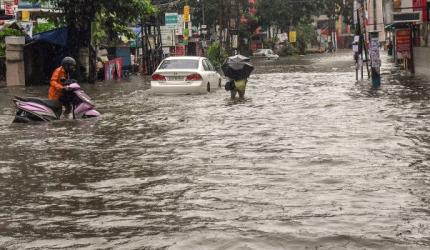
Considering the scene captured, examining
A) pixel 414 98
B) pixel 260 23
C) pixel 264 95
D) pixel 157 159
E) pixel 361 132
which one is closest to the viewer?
pixel 157 159

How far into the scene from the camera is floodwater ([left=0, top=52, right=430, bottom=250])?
229 inches

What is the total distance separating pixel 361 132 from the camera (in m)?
12.1

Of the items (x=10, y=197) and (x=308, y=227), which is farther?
(x=10, y=197)

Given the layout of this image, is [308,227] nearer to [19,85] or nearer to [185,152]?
[185,152]

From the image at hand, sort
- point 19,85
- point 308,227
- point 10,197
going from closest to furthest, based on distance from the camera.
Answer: point 308,227 → point 10,197 → point 19,85

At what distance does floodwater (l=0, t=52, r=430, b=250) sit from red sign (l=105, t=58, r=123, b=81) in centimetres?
2208

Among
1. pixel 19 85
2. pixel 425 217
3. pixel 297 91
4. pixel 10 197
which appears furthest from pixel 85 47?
pixel 425 217

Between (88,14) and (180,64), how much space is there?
12.0 m

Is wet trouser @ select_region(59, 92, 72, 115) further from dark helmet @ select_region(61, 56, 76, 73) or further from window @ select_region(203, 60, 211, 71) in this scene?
window @ select_region(203, 60, 211, 71)

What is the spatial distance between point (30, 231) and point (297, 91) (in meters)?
17.9

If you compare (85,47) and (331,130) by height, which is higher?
(85,47)

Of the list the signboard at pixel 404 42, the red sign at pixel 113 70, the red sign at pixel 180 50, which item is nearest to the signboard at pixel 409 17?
the signboard at pixel 404 42

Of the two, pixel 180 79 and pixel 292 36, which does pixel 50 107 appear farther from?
pixel 292 36

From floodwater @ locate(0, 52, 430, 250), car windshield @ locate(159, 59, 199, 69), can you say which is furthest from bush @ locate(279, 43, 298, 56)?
floodwater @ locate(0, 52, 430, 250)
